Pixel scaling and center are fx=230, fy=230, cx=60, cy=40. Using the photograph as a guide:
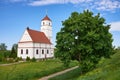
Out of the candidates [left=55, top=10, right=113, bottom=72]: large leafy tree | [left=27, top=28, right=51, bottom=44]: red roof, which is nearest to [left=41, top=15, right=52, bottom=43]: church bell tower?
[left=27, top=28, right=51, bottom=44]: red roof

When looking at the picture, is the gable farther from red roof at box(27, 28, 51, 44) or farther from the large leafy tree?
the large leafy tree

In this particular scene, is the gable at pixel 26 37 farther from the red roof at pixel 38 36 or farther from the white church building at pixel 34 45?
the red roof at pixel 38 36

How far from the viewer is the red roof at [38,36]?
73.3 m

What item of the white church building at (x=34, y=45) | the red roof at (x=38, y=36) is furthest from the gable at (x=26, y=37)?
the red roof at (x=38, y=36)

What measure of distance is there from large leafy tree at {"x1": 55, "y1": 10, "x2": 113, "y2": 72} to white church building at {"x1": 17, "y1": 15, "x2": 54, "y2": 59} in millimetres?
39827

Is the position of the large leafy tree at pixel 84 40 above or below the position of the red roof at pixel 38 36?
below

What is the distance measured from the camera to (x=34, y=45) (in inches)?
2864

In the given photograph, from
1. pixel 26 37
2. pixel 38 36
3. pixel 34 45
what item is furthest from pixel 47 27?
pixel 34 45

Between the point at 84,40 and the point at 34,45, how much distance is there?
42411 millimetres

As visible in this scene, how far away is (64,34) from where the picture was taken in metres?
32.4

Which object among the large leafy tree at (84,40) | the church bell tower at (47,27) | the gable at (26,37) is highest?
the church bell tower at (47,27)

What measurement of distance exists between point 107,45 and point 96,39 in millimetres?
2877

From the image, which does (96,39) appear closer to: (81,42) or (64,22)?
(81,42)

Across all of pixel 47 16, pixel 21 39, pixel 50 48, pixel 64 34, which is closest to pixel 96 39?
pixel 64 34
